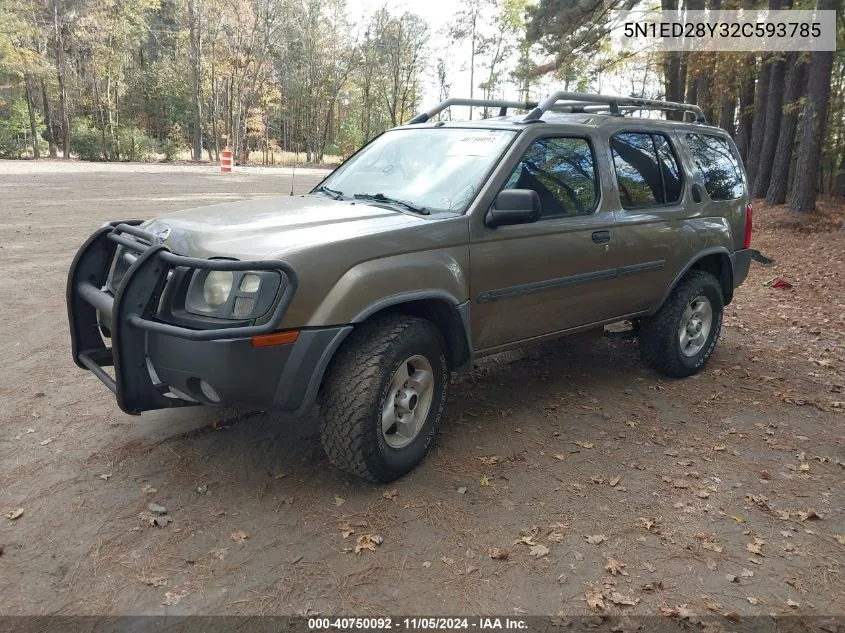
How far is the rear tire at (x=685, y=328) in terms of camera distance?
5.27 m

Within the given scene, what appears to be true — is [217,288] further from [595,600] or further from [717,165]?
[717,165]

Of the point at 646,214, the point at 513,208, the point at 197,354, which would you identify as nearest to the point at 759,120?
the point at 646,214

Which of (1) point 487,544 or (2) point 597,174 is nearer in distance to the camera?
(1) point 487,544

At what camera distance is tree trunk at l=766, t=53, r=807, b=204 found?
51.8ft

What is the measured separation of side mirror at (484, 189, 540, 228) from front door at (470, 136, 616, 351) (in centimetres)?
8

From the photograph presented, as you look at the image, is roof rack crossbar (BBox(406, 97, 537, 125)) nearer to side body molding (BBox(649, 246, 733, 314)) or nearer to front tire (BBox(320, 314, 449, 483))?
side body molding (BBox(649, 246, 733, 314))

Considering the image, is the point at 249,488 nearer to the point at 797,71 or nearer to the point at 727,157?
the point at 727,157

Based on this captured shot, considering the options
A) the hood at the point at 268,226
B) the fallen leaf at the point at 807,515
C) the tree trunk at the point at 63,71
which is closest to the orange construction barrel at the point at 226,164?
the tree trunk at the point at 63,71

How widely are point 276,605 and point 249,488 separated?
932 mm

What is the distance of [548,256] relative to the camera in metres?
4.22

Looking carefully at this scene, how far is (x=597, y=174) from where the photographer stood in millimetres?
4605

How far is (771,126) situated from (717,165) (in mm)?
13466

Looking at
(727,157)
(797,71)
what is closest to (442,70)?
(797,71)

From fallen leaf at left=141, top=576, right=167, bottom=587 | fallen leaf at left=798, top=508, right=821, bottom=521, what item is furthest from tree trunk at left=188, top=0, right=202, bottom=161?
fallen leaf at left=798, top=508, right=821, bottom=521
